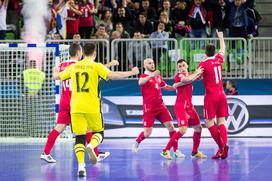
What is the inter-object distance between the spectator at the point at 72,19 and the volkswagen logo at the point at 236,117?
5.37 m

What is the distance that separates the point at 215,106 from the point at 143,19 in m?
Result: 8.34

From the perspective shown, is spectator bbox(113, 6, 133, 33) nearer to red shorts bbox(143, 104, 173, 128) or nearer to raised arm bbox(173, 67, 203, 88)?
red shorts bbox(143, 104, 173, 128)

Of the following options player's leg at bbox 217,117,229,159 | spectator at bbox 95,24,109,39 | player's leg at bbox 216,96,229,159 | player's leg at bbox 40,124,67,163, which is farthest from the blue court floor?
spectator at bbox 95,24,109,39

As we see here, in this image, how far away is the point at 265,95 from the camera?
2441 centimetres

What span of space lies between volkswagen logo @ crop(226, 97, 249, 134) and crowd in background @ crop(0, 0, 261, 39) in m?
2.46

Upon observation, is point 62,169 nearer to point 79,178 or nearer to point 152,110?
point 79,178

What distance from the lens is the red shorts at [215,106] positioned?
18047mm

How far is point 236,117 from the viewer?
24453mm

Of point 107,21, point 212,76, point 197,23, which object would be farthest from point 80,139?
point 197,23

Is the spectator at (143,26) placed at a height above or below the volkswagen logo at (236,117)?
above

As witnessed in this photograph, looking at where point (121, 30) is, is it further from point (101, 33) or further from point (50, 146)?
point (50, 146)

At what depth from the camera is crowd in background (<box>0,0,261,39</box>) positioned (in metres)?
25.8

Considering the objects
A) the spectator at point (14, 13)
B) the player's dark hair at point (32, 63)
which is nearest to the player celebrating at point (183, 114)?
the player's dark hair at point (32, 63)

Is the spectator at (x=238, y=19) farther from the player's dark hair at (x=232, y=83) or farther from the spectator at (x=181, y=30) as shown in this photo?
the player's dark hair at (x=232, y=83)
